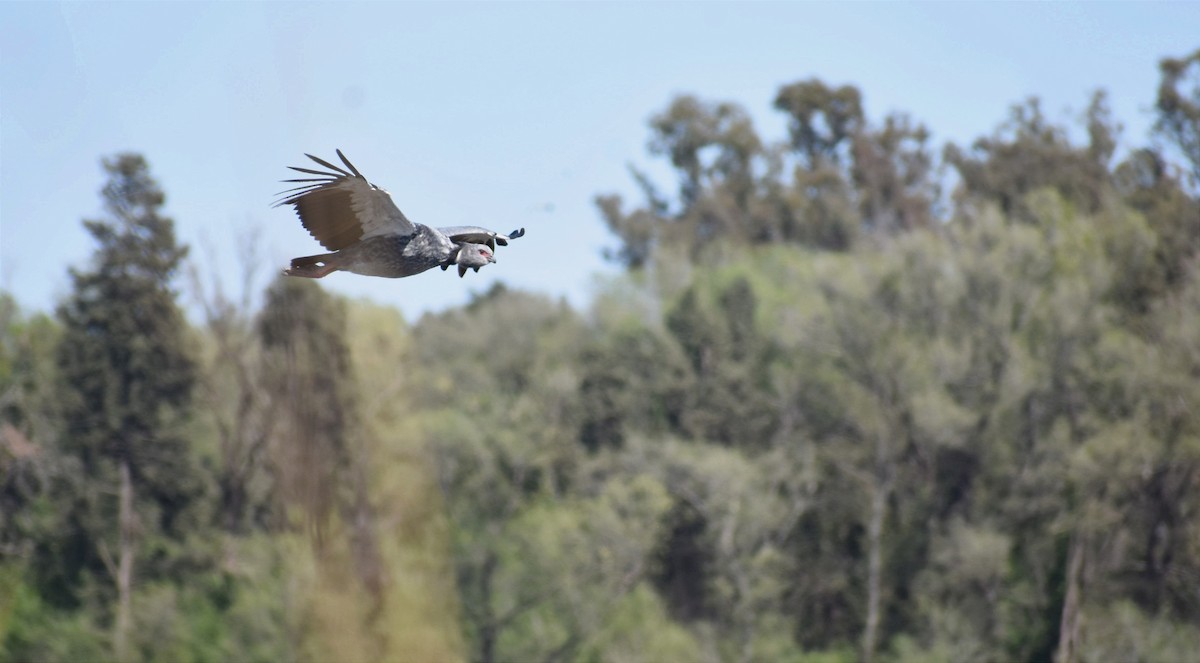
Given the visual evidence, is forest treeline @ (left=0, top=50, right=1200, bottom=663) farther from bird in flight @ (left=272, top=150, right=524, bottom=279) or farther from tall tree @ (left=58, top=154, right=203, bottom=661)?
bird in flight @ (left=272, top=150, right=524, bottom=279)

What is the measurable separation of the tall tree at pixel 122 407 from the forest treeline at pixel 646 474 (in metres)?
0.08

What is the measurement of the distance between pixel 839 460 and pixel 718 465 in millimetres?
3358

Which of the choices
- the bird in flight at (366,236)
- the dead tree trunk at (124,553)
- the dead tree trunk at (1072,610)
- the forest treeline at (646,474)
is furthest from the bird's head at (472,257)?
the dead tree trunk at (1072,610)

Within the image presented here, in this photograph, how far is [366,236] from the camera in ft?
33.0

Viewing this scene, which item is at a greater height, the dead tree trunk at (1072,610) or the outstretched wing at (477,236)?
the outstretched wing at (477,236)

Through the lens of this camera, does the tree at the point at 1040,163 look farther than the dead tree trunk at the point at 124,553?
Yes

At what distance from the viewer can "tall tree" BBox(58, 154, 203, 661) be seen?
40.6m

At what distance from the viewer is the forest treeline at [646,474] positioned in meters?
38.3

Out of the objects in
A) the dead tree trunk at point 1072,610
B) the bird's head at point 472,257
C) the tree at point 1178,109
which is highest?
the tree at point 1178,109

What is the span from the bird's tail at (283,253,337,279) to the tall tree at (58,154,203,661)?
3109cm

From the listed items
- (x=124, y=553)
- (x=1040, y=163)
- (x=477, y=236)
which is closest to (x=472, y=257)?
(x=477, y=236)

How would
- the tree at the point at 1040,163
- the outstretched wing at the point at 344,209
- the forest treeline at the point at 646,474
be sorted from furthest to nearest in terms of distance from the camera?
the tree at the point at 1040,163, the forest treeline at the point at 646,474, the outstretched wing at the point at 344,209

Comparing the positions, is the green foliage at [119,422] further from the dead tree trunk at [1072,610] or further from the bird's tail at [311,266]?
the bird's tail at [311,266]

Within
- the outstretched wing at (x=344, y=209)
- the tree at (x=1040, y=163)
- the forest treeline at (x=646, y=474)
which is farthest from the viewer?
A: the tree at (x=1040, y=163)
